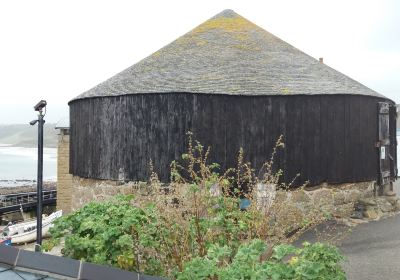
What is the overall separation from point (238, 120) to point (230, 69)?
236 cm

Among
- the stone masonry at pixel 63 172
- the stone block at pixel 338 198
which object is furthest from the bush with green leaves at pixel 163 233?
the stone masonry at pixel 63 172

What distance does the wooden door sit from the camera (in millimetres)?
12992

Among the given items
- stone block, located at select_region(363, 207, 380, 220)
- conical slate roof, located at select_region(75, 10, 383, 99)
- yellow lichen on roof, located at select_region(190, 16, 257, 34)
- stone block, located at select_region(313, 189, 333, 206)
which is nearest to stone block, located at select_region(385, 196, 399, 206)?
stone block, located at select_region(363, 207, 380, 220)

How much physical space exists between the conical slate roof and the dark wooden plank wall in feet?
1.02

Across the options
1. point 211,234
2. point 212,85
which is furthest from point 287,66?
point 211,234

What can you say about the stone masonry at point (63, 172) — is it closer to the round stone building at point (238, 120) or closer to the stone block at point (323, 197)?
the round stone building at point (238, 120)

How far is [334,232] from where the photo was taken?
1008cm

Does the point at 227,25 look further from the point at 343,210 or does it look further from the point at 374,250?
the point at 374,250

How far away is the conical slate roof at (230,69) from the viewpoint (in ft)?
38.4

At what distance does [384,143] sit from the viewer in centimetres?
1328

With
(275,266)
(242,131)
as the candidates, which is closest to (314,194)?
(242,131)

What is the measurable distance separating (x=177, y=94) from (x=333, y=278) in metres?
8.12

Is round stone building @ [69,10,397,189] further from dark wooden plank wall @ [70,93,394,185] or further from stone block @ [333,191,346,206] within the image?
stone block @ [333,191,346,206]

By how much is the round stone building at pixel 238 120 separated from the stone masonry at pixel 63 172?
6.38 m
